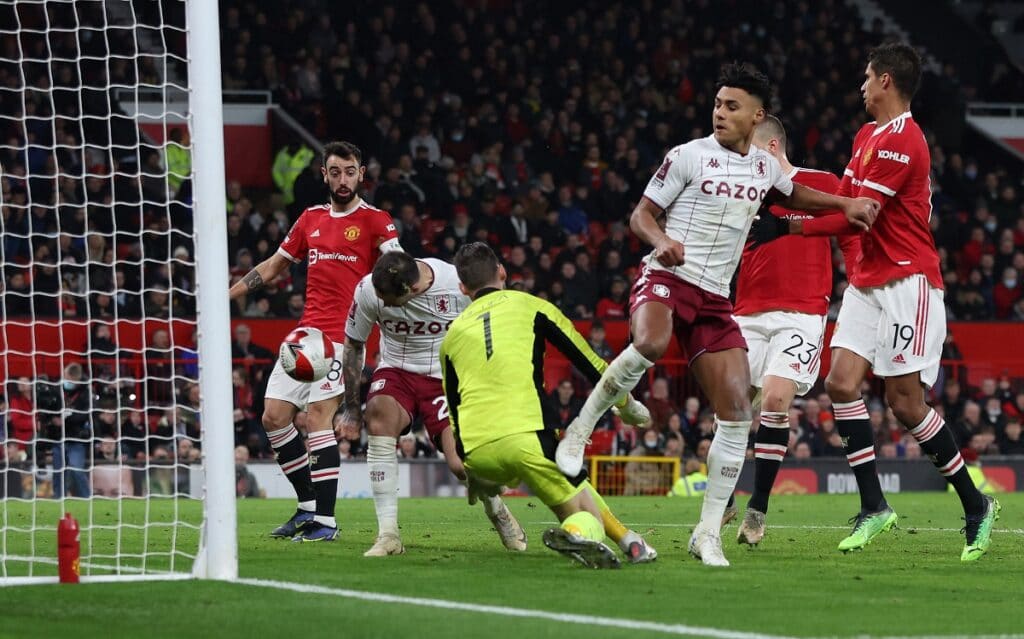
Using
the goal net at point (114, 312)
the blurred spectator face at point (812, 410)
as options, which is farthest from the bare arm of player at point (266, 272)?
the blurred spectator face at point (812, 410)

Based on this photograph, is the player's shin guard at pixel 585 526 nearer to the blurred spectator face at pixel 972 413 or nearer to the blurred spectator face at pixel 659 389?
the blurred spectator face at pixel 659 389

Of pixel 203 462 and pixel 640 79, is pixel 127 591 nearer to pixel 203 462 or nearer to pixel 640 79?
pixel 203 462

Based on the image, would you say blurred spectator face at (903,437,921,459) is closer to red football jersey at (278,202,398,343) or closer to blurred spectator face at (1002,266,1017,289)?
blurred spectator face at (1002,266,1017,289)

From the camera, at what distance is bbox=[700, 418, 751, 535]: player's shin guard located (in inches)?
314

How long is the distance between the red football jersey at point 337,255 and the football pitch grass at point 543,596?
1607 millimetres

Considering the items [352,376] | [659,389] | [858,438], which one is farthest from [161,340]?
[858,438]

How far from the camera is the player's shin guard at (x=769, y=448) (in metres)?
9.82

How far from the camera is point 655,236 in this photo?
7656 mm

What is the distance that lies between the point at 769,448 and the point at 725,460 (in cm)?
198

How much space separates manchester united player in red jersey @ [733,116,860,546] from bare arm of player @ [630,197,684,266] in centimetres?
217

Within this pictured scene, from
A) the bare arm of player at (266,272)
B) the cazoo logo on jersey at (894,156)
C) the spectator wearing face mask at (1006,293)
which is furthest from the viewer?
the spectator wearing face mask at (1006,293)

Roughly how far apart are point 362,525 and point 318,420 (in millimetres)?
1445

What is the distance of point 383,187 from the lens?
22.5m

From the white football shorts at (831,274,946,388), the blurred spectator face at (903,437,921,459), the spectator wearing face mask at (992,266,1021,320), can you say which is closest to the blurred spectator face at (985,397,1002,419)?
the blurred spectator face at (903,437,921,459)
